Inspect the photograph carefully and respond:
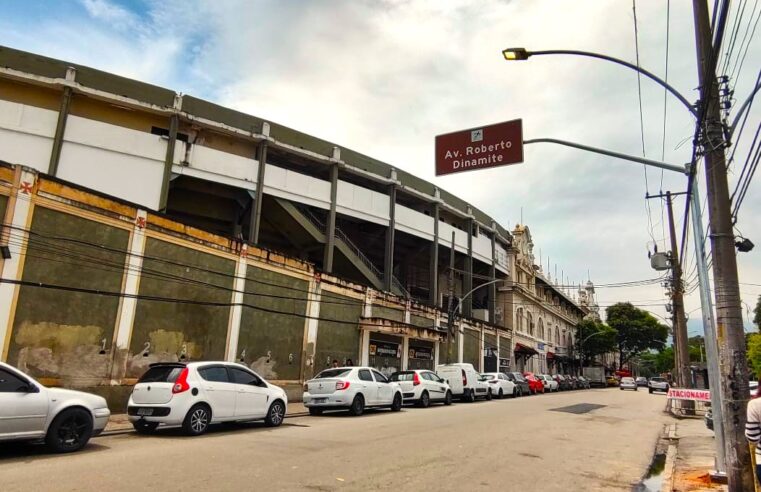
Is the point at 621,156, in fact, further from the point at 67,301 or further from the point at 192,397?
the point at 67,301

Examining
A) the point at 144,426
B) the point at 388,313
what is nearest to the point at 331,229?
the point at 388,313

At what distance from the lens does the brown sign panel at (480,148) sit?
10180 mm

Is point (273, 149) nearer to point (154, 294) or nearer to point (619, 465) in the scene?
point (154, 294)

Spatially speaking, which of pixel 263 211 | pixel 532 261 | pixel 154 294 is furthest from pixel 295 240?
pixel 532 261

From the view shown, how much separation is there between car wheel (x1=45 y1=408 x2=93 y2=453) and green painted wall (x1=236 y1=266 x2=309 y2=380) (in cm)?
1055

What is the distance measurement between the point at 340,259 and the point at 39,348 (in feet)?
70.0

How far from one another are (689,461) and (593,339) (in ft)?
235

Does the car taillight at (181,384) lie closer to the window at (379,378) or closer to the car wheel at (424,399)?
the window at (379,378)

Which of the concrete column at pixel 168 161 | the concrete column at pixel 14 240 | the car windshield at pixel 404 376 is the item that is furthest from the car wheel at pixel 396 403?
the concrete column at pixel 168 161

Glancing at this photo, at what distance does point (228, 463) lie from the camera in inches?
324

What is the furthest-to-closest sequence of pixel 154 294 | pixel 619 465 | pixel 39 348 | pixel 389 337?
pixel 389 337, pixel 154 294, pixel 39 348, pixel 619 465

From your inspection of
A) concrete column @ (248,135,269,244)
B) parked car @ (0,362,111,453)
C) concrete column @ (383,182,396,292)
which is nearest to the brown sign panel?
parked car @ (0,362,111,453)

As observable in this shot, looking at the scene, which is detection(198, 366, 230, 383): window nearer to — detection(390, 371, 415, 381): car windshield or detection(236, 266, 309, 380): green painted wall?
detection(236, 266, 309, 380): green painted wall

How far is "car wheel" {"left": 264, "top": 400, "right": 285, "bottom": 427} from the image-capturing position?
1345 centimetres
